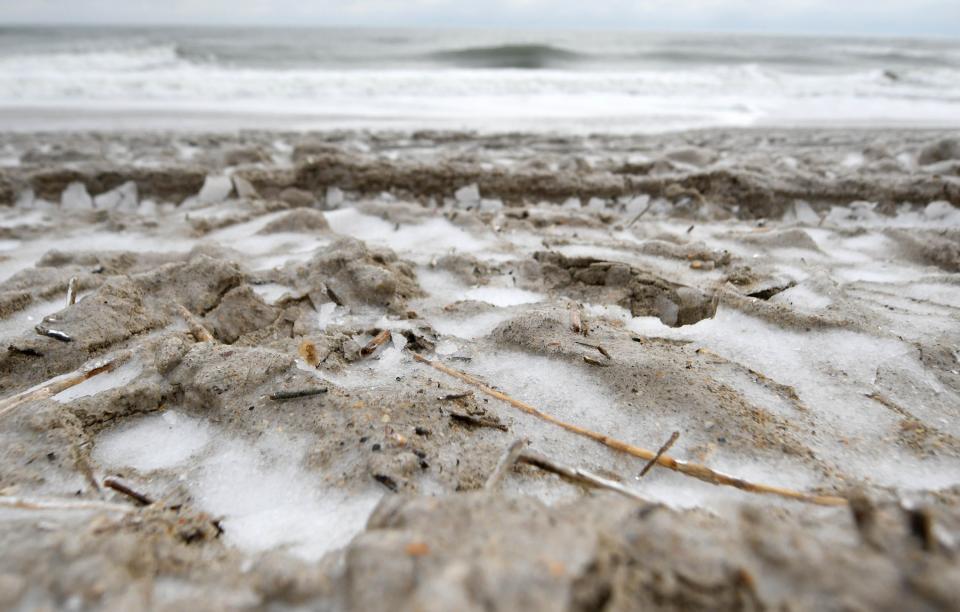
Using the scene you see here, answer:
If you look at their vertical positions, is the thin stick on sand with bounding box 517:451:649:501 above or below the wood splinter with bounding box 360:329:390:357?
above

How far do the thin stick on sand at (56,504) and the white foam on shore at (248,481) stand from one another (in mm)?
112

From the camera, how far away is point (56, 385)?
4.23 feet

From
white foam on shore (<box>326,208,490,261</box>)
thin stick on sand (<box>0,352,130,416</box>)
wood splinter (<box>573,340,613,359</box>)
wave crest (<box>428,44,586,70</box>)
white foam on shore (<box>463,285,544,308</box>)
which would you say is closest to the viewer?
thin stick on sand (<box>0,352,130,416</box>)

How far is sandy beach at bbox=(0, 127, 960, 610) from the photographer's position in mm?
646

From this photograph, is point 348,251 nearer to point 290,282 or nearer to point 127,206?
point 290,282

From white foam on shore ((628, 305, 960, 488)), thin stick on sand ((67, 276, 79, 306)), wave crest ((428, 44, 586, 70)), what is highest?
wave crest ((428, 44, 586, 70))

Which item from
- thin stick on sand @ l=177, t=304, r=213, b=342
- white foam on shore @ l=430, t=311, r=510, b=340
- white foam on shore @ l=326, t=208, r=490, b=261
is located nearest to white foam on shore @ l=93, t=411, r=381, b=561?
thin stick on sand @ l=177, t=304, r=213, b=342

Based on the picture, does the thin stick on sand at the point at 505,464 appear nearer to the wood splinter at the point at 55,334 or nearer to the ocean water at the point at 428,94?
the wood splinter at the point at 55,334

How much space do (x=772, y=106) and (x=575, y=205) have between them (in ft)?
21.1

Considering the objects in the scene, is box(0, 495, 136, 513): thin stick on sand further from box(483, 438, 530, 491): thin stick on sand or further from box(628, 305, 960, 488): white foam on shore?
box(628, 305, 960, 488): white foam on shore

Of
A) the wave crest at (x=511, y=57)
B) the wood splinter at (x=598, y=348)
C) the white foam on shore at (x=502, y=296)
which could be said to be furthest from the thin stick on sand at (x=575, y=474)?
the wave crest at (x=511, y=57)

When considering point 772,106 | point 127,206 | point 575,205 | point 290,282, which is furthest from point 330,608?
point 772,106

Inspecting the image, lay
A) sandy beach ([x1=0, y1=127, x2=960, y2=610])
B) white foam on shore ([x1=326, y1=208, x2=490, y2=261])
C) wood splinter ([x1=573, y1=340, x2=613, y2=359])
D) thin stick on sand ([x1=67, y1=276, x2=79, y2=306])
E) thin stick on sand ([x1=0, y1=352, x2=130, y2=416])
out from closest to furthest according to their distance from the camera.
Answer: sandy beach ([x1=0, y1=127, x2=960, y2=610]) → thin stick on sand ([x1=0, y1=352, x2=130, y2=416]) → wood splinter ([x1=573, y1=340, x2=613, y2=359]) → thin stick on sand ([x1=67, y1=276, x2=79, y2=306]) → white foam on shore ([x1=326, y1=208, x2=490, y2=261])

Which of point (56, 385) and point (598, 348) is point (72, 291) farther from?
point (598, 348)
